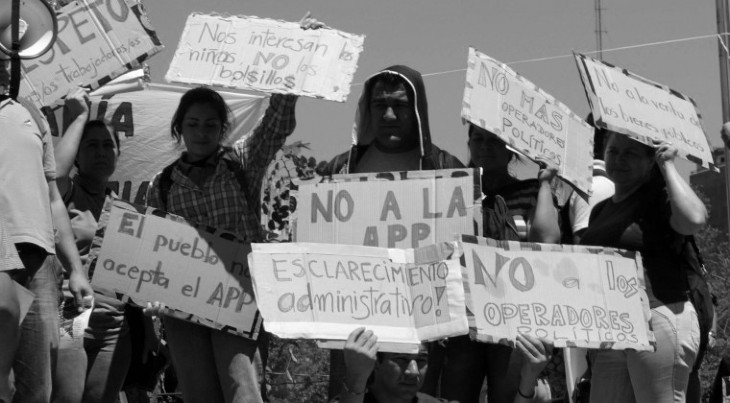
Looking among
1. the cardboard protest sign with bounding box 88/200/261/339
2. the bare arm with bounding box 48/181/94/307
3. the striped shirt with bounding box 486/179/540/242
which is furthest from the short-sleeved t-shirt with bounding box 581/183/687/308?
the bare arm with bounding box 48/181/94/307

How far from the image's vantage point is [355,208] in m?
5.90

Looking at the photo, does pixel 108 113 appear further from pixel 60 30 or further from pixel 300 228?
pixel 300 228

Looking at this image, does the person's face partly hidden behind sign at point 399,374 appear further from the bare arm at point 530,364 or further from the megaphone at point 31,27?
the megaphone at point 31,27

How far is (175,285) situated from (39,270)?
0.95m

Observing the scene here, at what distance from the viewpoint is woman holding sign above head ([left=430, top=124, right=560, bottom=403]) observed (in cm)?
589

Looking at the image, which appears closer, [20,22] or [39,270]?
[39,270]

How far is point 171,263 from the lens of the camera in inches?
252

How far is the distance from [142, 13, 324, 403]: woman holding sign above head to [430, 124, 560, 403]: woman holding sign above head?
3.11 ft

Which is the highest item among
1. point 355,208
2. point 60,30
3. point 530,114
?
point 60,30

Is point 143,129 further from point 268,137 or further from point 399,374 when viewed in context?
point 399,374

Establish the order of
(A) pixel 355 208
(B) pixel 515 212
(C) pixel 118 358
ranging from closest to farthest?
(A) pixel 355 208 < (B) pixel 515 212 < (C) pixel 118 358

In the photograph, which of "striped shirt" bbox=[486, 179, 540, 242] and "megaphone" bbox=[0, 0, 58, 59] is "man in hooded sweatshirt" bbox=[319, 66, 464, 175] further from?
"megaphone" bbox=[0, 0, 58, 59]

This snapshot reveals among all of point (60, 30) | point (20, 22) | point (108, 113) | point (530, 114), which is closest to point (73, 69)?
point (60, 30)

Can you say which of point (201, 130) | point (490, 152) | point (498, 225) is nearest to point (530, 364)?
point (498, 225)
